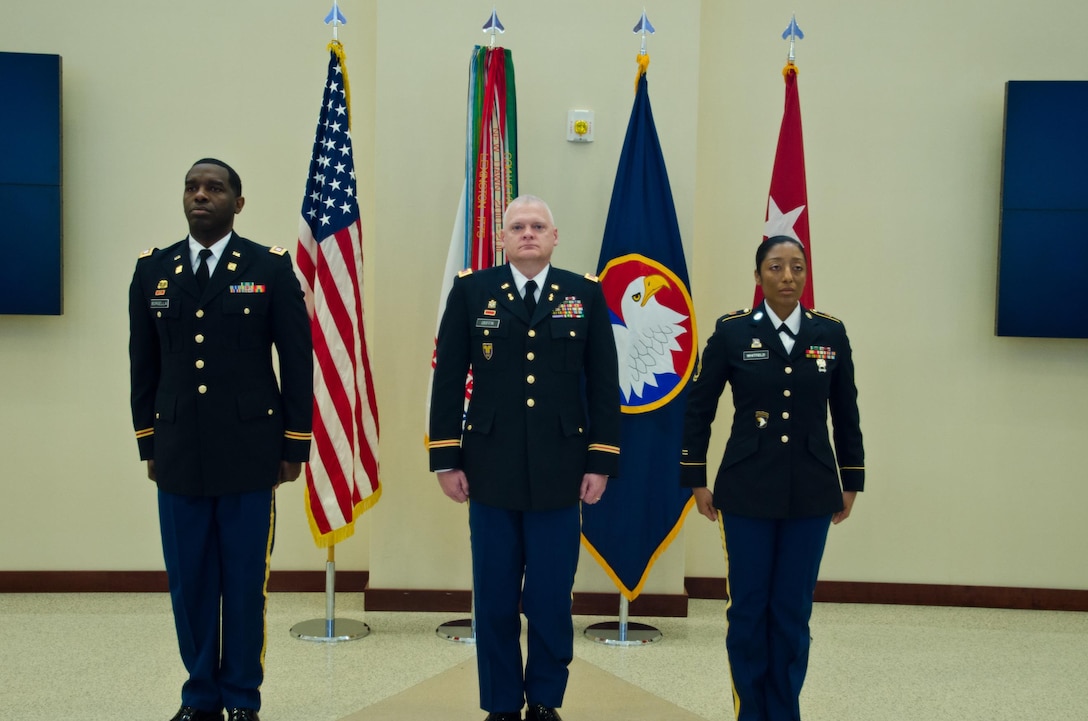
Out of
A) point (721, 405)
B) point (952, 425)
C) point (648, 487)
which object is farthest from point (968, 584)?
point (648, 487)

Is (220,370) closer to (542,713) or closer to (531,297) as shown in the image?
(531,297)

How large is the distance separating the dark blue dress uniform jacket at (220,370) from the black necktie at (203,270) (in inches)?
0.8

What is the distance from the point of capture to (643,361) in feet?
13.1

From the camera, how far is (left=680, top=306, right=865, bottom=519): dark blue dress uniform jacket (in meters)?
2.55

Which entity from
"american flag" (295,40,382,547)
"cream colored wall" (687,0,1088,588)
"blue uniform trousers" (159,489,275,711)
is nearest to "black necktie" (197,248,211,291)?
"blue uniform trousers" (159,489,275,711)

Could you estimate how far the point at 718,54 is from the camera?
460 cm

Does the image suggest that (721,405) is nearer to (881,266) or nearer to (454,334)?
(881,266)

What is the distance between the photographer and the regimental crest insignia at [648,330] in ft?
13.1

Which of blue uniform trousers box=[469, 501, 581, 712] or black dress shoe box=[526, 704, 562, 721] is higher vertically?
blue uniform trousers box=[469, 501, 581, 712]

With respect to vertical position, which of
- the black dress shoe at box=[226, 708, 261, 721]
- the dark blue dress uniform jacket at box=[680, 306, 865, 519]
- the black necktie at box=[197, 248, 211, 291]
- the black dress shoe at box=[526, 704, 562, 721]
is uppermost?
the black necktie at box=[197, 248, 211, 291]

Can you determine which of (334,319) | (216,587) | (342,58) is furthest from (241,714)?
(342,58)

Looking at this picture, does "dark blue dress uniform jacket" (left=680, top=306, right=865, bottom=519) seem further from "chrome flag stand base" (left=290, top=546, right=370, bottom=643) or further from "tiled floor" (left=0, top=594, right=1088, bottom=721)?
"chrome flag stand base" (left=290, top=546, right=370, bottom=643)

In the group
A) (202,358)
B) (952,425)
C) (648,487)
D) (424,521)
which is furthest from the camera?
(952,425)

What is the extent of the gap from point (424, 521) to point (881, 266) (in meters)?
2.42
